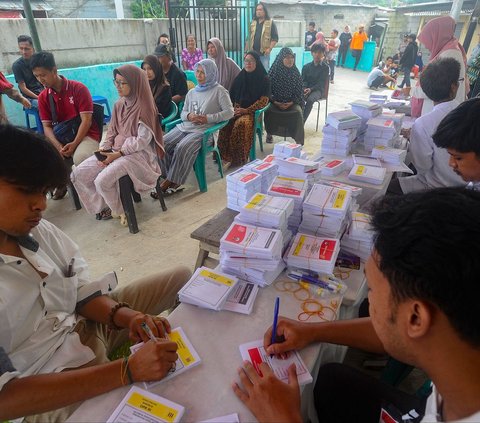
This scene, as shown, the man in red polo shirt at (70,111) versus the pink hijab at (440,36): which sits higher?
the pink hijab at (440,36)

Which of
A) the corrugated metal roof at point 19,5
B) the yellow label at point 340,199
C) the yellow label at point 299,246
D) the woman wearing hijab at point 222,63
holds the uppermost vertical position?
the corrugated metal roof at point 19,5

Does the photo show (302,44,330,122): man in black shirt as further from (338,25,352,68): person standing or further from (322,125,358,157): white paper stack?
(338,25,352,68): person standing

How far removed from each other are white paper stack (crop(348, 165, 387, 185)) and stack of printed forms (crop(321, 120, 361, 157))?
0.37 metres

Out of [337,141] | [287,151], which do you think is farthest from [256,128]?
[287,151]

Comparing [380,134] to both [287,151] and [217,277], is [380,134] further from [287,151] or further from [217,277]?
[217,277]

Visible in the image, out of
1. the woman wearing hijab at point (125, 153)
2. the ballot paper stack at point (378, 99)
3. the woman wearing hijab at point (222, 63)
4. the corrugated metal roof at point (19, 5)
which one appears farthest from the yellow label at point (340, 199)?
the corrugated metal roof at point (19, 5)

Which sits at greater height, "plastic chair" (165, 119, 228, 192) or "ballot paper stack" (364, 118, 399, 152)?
"ballot paper stack" (364, 118, 399, 152)

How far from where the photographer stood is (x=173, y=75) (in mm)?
4742

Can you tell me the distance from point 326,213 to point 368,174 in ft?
2.78

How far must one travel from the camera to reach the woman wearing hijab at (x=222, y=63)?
471 cm

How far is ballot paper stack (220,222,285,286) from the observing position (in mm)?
1231

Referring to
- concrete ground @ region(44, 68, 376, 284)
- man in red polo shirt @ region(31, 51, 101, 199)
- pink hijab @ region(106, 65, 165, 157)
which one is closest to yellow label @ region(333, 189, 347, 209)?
concrete ground @ region(44, 68, 376, 284)

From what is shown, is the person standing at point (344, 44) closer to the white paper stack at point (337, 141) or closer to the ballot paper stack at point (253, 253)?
the white paper stack at point (337, 141)

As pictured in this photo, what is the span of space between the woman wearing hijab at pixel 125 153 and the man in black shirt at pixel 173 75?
5.34ft
